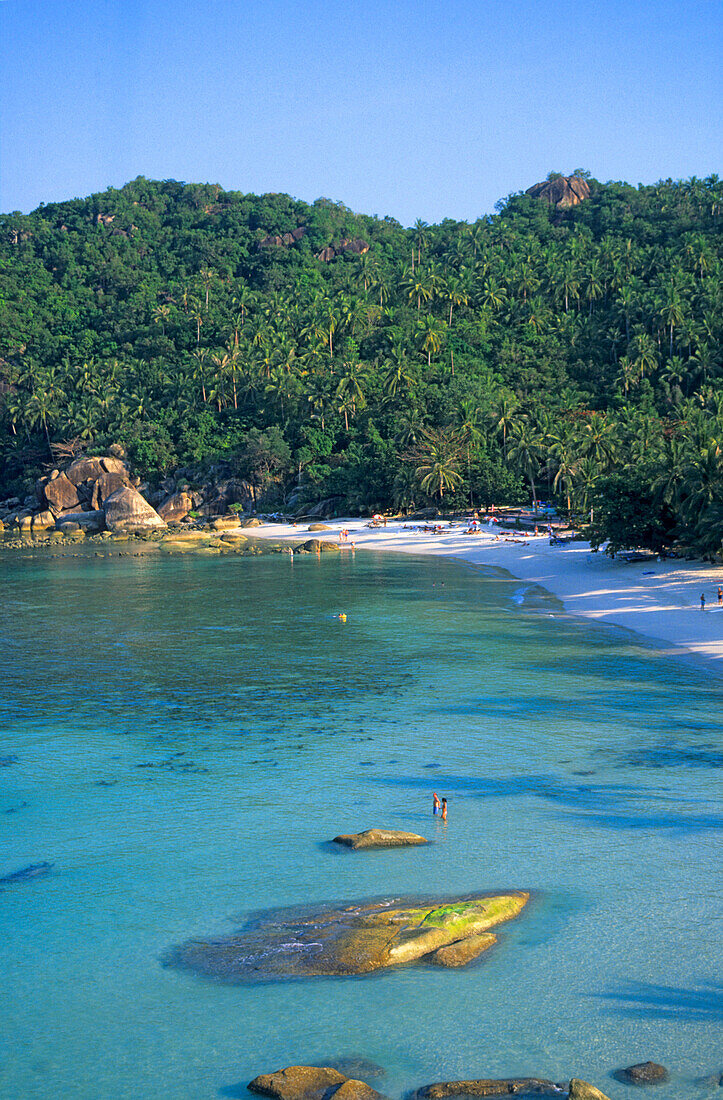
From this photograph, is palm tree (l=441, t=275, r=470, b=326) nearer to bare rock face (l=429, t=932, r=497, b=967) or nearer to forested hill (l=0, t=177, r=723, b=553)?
forested hill (l=0, t=177, r=723, b=553)

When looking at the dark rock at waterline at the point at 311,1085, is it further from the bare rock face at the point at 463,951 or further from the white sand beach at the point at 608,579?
the white sand beach at the point at 608,579

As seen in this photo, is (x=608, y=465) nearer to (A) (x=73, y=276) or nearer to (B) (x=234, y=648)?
(B) (x=234, y=648)

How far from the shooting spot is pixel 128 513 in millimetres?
107250

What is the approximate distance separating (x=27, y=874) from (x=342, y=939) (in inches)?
297

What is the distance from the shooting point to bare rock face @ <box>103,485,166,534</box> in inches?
4220

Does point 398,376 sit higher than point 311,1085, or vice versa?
point 398,376

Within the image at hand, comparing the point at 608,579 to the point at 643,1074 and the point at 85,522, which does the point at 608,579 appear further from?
the point at 85,522

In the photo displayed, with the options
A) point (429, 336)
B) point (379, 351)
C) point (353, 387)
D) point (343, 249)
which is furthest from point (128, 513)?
point (343, 249)

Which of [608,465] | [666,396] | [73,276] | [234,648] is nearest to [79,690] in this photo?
[234,648]

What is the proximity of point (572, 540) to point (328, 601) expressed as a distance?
24.4 m

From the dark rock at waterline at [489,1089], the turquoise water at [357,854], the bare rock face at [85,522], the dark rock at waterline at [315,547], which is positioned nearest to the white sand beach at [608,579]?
the dark rock at waterline at [315,547]

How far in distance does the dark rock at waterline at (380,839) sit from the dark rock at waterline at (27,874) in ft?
20.5


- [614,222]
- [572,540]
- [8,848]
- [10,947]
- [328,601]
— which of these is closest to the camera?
[10,947]

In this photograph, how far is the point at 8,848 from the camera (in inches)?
792
